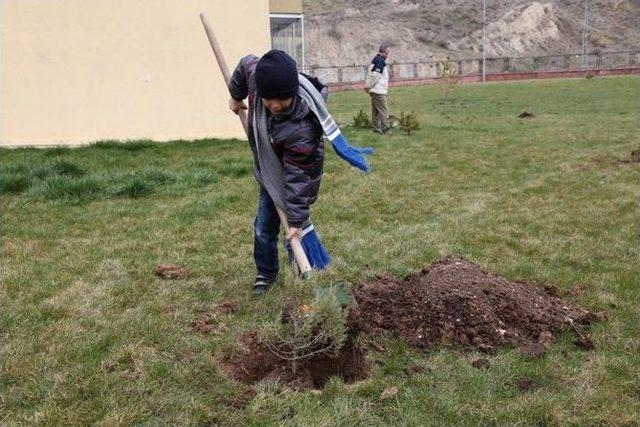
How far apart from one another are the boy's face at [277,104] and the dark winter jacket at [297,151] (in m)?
0.04

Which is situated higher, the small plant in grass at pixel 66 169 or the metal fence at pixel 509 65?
the metal fence at pixel 509 65

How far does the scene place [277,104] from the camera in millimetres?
3637

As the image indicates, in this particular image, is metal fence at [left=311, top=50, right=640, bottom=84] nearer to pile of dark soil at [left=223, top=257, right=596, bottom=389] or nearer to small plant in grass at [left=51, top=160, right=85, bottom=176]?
small plant in grass at [left=51, top=160, right=85, bottom=176]

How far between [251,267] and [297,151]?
1556 mm

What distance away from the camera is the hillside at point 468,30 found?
6750 centimetres

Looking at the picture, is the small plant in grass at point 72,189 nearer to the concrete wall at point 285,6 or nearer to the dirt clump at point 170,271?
the dirt clump at point 170,271

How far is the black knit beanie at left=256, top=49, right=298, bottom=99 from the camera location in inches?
137

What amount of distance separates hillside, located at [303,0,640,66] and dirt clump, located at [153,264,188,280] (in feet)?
196

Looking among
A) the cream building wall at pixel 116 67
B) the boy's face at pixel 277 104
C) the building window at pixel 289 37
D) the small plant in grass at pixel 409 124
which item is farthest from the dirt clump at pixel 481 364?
the building window at pixel 289 37

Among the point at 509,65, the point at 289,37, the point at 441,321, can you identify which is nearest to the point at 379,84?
the point at 289,37

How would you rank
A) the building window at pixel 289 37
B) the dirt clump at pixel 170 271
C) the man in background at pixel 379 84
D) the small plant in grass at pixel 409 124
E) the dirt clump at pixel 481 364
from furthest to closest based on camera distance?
the building window at pixel 289 37 → the small plant in grass at pixel 409 124 → the man in background at pixel 379 84 → the dirt clump at pixel 170 271 → the dirt clump at pixel 481 364

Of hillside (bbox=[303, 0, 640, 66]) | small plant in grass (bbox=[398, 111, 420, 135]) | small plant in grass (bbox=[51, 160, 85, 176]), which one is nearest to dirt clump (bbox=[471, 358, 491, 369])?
small plant in grass (bbox=[51, 160, 85, 176])

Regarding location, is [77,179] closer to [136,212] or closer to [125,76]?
[136,212]

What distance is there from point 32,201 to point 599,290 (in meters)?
6.03
